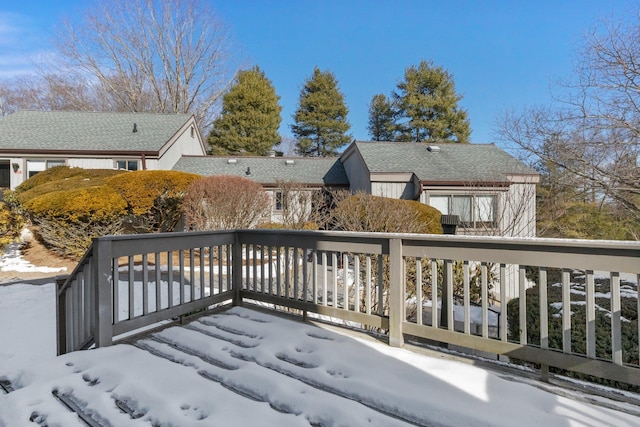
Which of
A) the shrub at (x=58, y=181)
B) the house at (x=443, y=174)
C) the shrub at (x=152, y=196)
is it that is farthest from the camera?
the house at (x=443, y=174)

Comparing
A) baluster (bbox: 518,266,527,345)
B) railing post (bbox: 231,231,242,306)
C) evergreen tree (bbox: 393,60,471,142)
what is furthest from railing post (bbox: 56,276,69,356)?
evergreen tree (bbox: 393,60,471,142)

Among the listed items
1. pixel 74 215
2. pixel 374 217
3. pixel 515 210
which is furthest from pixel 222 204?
pixel 515 210

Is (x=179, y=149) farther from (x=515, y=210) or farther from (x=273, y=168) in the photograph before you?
(x=515, y=210)

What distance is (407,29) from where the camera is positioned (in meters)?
16.8

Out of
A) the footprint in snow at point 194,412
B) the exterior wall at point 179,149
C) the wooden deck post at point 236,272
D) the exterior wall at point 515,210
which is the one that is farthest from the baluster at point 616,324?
the exterior wall at point 179,149

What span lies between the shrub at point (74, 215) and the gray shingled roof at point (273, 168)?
6.15 metres

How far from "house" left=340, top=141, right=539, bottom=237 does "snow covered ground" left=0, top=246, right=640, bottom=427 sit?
7.93 meters

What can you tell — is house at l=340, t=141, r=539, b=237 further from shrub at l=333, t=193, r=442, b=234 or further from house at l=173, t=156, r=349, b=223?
shrub at l=333, t=193, r=442, b=234

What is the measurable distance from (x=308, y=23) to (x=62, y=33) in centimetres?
1524

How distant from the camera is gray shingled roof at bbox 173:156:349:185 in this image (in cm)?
1459

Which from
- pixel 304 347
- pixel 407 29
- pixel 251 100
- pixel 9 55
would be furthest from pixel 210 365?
pixel 9 55

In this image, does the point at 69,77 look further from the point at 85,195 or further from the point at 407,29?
the point at 407,29

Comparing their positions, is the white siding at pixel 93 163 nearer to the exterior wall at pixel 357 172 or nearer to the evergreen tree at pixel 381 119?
the exterior wall at pixel 357 172

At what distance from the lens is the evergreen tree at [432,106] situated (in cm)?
2414
